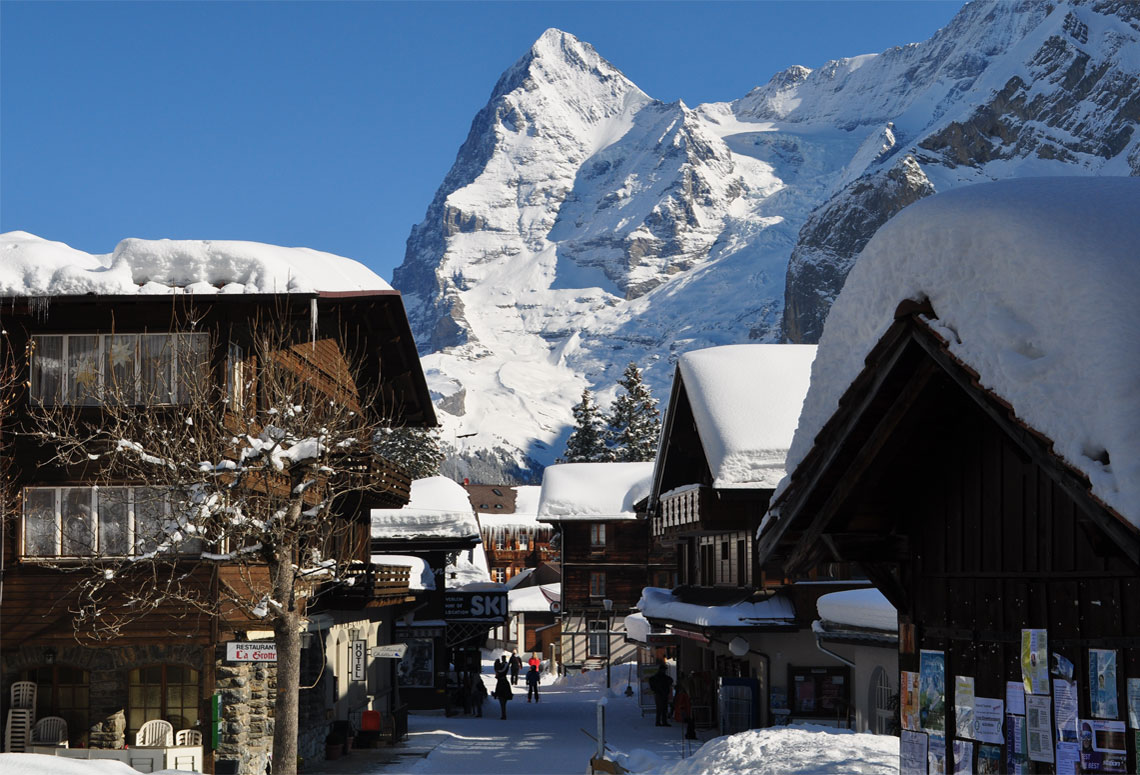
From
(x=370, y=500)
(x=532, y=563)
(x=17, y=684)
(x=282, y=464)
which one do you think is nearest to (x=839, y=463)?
(x=282, y=464)

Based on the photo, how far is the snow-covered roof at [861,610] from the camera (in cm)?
1812

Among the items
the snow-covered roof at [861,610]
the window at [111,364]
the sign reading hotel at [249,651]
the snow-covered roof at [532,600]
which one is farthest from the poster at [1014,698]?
the snow-covered roof at [532,600]

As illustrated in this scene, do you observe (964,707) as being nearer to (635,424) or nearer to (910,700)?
(910,700)

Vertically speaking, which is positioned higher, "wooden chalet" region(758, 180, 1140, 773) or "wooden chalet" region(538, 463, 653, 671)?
"wooden chalet" region(758, 180, 1140, 773)

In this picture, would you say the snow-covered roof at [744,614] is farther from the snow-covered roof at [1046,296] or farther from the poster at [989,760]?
the snow-covered roof at [1046,296]

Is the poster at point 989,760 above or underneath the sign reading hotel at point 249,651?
above

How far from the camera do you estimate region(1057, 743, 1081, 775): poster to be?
7.14 metres

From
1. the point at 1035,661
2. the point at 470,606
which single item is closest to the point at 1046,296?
the point at 1035,661

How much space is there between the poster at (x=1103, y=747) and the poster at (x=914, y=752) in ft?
6.01

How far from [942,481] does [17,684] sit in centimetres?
1954

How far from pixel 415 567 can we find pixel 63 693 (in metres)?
17.3

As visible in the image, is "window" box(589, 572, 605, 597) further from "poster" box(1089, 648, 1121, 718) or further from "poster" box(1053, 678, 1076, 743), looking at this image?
"poster" box(1089, 648, 1121, 718)

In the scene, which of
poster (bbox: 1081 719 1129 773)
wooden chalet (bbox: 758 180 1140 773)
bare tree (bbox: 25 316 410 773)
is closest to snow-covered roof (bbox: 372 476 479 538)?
bare tree (bbox: 25 316 410 773)

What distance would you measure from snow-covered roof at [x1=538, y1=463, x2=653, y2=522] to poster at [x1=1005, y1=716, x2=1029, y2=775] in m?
47.0
